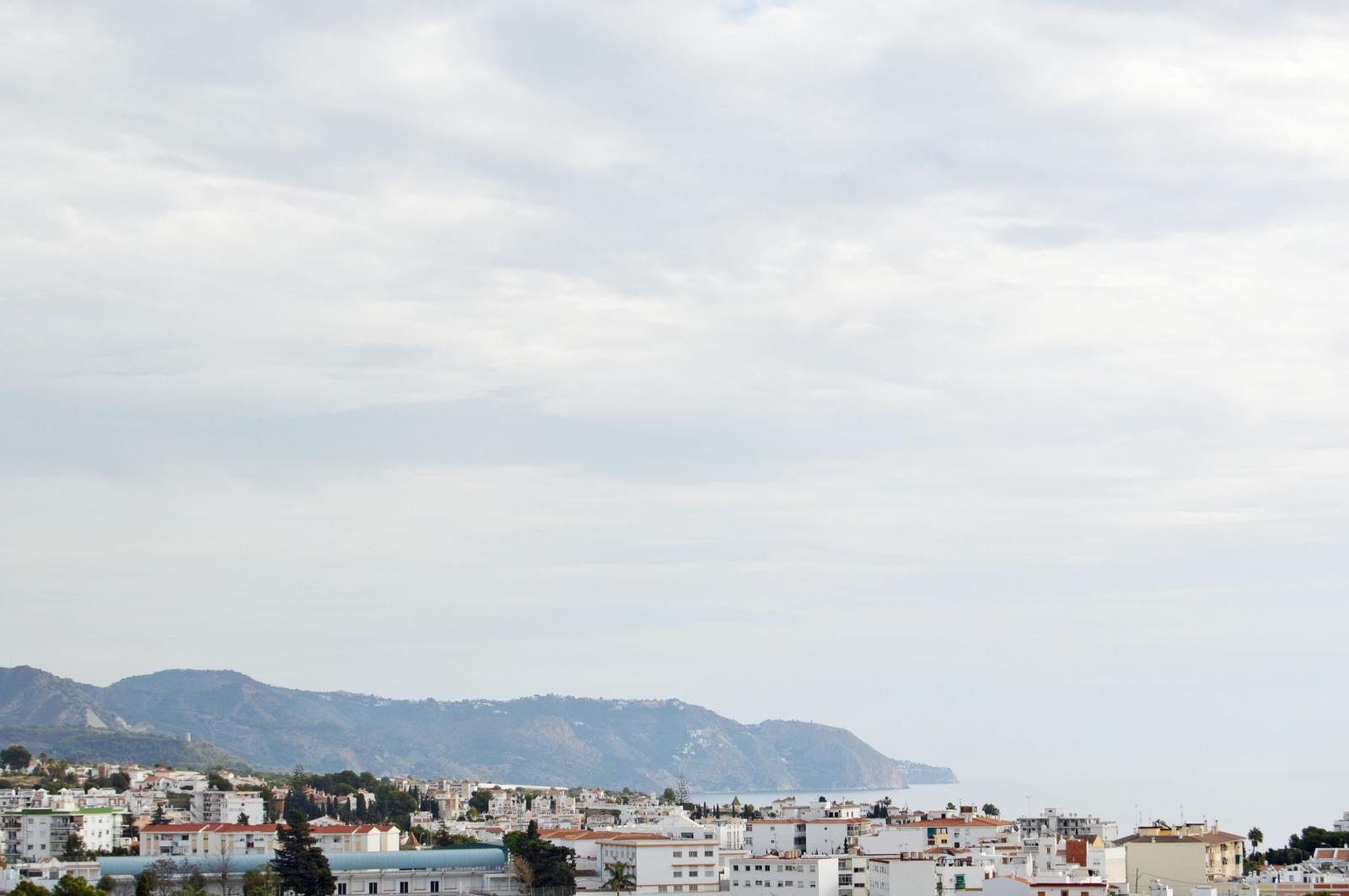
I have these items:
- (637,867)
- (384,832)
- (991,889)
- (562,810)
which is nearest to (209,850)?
(384,832)

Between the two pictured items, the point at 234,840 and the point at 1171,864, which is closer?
the point at 1171,864

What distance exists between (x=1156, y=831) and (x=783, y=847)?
1567cm

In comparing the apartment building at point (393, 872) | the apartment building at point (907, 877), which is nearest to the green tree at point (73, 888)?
the apartment building at point (393, 872)

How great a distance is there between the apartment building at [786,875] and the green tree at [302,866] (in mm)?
14142

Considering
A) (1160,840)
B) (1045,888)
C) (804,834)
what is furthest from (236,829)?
(1160,840)

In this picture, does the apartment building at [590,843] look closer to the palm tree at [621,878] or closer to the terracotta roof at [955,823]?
the palm tree at [621,878]

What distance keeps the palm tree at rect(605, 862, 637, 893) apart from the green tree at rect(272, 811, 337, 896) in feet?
32.3

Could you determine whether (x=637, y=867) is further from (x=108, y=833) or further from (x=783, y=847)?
(x=108, y=833)

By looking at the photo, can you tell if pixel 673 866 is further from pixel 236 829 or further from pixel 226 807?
pixel 226 807

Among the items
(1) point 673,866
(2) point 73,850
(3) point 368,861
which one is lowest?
(2) point 73,850

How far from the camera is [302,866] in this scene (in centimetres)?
6059

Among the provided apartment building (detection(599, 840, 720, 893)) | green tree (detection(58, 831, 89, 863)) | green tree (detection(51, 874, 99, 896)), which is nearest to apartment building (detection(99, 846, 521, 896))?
green tree (detection(58, 831, 89, 863))

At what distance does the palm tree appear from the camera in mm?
61625

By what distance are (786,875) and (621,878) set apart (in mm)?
6107
